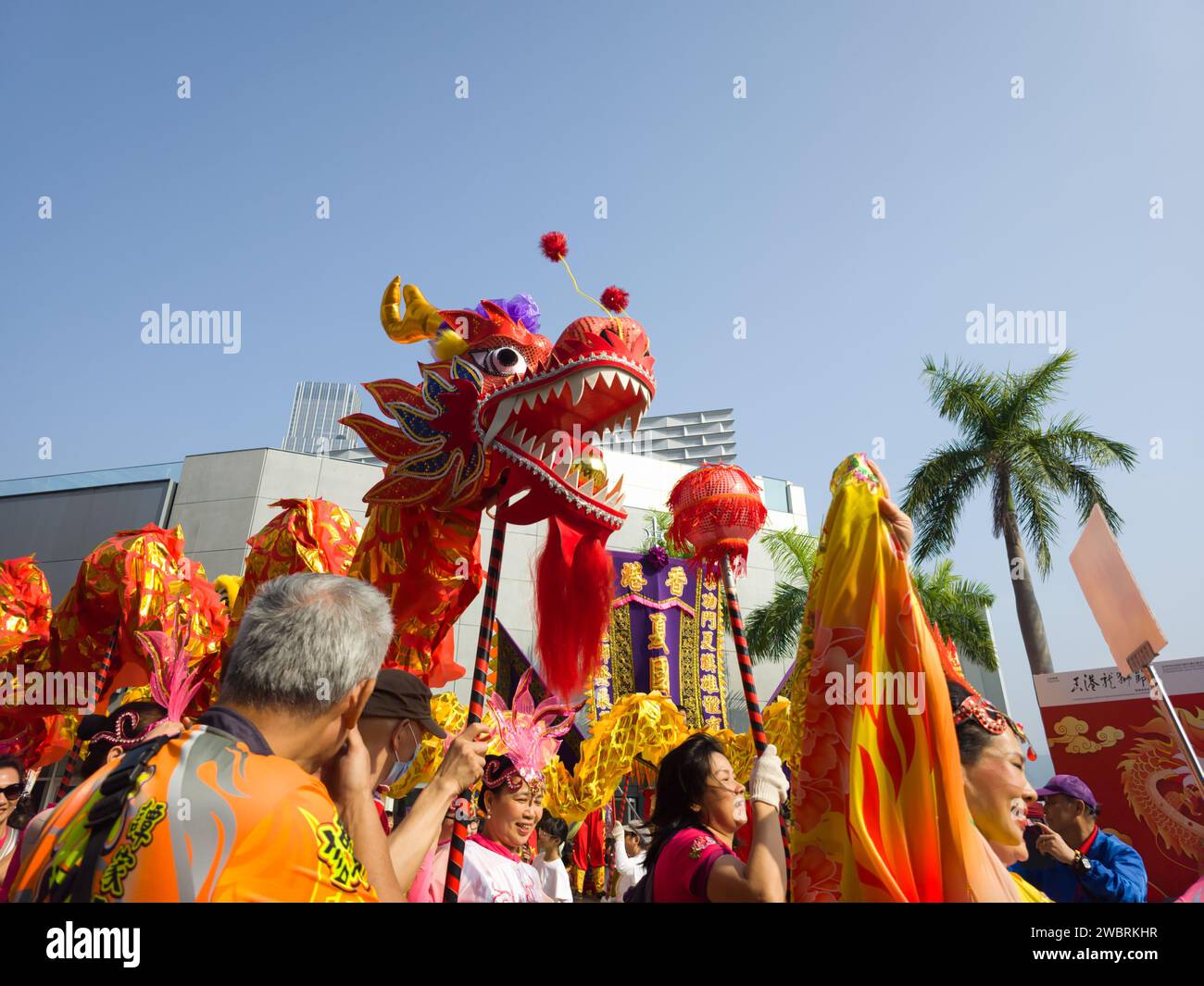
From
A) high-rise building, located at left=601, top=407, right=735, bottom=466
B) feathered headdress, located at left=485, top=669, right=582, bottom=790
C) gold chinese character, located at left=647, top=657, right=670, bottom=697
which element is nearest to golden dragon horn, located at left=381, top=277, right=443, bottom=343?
feathered headdress, located at left=485, top=669, right=582, bottom=790

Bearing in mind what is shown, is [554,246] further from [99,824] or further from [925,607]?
[925,607]

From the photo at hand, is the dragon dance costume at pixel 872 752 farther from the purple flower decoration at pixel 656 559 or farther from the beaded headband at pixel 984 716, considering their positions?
the purple flower decoration at pixel 656 559

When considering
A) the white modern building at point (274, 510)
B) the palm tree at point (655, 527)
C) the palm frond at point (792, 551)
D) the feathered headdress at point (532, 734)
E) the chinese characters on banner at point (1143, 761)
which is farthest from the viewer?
the palm tree at point (655, 527)

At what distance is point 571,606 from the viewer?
3369 mm

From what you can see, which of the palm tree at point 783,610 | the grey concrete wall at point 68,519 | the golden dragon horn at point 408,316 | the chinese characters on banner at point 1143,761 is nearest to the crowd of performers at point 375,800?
the golden dragon horn at point 408,316

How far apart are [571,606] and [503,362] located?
115 centimetres

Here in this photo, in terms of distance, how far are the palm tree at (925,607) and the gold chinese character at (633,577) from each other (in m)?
4.28

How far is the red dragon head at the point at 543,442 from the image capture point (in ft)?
10.7

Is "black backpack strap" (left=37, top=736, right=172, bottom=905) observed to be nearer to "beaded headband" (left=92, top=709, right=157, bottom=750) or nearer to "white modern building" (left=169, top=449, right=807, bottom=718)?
"beaded headband" (left=92, top=709, right=157, bottom=750)

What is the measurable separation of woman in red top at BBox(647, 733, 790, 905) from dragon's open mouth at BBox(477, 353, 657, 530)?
4.10ft

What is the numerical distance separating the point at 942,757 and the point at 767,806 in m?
0.48

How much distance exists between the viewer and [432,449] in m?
3.67
